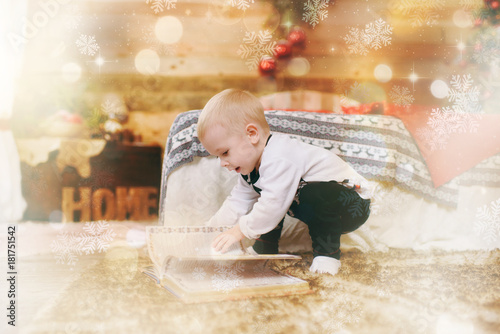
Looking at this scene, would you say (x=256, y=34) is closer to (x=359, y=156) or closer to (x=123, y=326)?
(x=359, y=156)

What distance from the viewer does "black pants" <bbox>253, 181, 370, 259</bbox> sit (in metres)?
0.85

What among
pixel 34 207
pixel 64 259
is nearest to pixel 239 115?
pixel 64 259

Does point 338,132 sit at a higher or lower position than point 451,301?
higher

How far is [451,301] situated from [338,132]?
557mm

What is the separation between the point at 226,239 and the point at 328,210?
248mm

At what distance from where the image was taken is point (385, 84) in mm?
1879

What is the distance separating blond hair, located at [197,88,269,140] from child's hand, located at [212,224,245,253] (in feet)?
0.68
